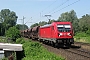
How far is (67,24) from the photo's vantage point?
25406 millimetres

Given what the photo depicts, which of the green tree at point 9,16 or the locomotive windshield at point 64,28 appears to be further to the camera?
the green tree at point 9,16

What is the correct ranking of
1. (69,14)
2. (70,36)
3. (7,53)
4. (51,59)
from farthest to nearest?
(69,14) < (70,36) < (7,53) < (51,59)

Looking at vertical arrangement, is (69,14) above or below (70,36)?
above

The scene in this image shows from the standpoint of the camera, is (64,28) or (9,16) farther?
(9,16)

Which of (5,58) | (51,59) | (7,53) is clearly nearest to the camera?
(51,59)

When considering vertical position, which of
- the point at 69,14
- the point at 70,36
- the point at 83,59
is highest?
the point at 69,14

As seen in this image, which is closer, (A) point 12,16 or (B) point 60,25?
(B) point 60,25

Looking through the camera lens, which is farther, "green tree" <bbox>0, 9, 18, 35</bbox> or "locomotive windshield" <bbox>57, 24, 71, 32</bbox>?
"green tree" <bbox>0, 9, 18, 35</bbox>

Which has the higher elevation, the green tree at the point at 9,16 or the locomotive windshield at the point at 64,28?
the green tree at the point at 9,16

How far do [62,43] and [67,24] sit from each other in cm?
217

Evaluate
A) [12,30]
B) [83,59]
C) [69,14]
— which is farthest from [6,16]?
[83,59]

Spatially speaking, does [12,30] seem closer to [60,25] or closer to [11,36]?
[11,36]

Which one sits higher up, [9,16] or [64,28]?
[9,16]

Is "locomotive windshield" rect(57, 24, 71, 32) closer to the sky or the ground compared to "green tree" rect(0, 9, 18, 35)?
closer to the ground
